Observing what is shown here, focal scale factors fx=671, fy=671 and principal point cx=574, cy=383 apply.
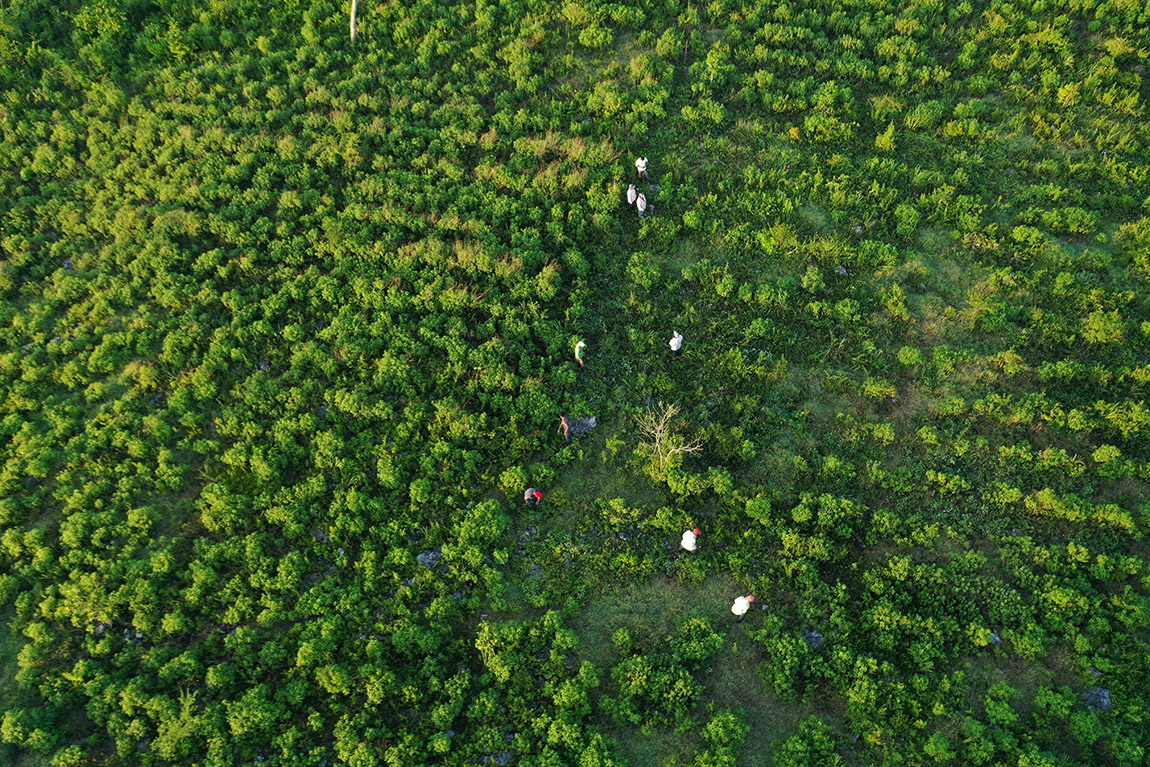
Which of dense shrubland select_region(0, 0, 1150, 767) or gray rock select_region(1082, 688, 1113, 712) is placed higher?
dense shrubland select_region(0, 0, 1150, 767)

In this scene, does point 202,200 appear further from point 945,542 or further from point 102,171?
point 945,542

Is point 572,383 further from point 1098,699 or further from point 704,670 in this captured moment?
point 1098,699

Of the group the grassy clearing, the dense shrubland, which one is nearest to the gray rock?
the dense shrubland

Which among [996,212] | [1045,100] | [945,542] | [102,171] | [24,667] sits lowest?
[945,542]

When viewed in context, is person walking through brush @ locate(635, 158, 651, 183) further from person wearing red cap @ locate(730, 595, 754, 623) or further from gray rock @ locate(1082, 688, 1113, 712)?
gray rock @ locate(1082, 688, 1113, 712)

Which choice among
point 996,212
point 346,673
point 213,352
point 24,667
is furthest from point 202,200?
point 996,212

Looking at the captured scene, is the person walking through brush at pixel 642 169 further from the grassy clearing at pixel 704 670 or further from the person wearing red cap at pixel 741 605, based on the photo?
the person wearing red cap at pixel 741 605
